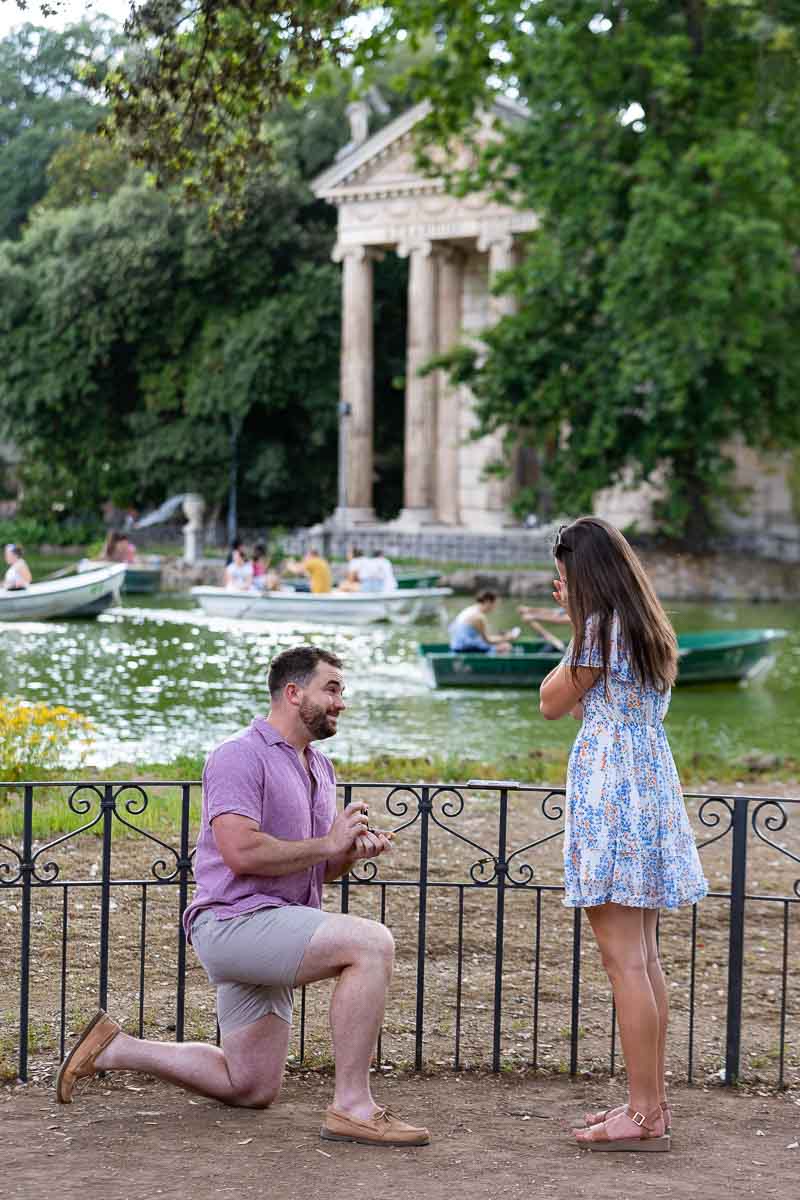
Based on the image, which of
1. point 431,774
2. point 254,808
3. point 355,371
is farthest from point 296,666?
point 355,371

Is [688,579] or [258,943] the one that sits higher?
[688,579]

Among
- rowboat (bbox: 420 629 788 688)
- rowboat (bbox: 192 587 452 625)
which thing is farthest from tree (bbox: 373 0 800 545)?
rowboat (bbox: 420 629 788 688)

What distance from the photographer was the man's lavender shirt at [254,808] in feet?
16.0

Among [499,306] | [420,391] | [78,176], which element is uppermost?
[78,176]

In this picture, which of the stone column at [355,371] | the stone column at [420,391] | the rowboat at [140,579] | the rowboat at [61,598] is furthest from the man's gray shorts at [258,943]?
the stone column at [355,371]

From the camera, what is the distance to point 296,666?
499 cm

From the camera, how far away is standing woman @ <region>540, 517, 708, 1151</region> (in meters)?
4.84

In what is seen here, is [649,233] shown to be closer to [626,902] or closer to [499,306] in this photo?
[499,306]

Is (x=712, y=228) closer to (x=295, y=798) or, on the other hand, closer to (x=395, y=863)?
(x=395, y=863)

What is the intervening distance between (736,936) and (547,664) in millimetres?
15677

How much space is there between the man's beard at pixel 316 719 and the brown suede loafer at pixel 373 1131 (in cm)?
111

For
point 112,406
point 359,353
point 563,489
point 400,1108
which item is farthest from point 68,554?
point 400,1108

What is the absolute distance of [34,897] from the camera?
8.44 meters

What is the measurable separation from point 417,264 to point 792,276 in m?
19.6
